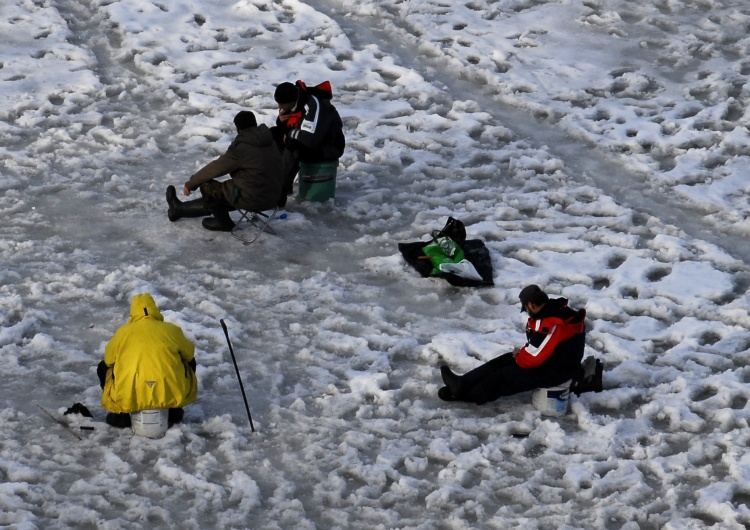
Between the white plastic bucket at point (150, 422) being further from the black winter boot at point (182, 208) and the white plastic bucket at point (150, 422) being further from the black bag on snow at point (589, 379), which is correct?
the black winter boot at point (182, 208)

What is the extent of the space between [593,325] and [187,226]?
3.87 metres

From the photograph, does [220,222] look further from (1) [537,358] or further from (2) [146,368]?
(1) [537,358]

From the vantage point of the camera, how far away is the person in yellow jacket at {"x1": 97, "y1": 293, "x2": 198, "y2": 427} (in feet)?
22.1

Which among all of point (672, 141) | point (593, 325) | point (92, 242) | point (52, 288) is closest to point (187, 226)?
point (92, 242)

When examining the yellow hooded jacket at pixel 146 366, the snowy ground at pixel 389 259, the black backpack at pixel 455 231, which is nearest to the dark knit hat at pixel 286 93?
the snowy ground at pixel 389 259

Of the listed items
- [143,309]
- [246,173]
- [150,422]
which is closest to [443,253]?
[246,173]

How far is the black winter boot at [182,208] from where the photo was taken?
9.95 m

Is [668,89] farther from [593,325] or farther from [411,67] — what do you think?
[593,325]

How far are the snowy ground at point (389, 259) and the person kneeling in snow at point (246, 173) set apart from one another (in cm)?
45

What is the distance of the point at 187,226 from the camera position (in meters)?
10.1

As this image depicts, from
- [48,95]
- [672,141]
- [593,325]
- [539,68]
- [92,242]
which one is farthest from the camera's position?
[539,68]

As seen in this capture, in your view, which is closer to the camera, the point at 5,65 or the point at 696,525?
the point at 696,525

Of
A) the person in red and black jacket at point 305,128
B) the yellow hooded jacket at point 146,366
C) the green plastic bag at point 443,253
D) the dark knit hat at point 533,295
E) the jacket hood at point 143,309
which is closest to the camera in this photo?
the yellow hooded jacket at point 146,366

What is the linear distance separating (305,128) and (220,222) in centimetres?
119
